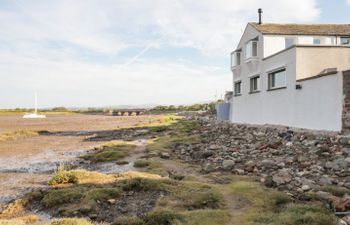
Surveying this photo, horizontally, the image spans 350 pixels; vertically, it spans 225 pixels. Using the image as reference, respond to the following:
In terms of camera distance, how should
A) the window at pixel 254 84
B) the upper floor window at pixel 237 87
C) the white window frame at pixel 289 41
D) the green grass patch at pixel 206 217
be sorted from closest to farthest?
1. the green grass patch at pixel 206 217
2. the white window frame at pixel 289 41
3. the window at pixel 254 84
4. the upper floor window at pixel 237 87

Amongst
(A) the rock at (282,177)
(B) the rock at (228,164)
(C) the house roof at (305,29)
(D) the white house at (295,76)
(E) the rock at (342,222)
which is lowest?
(E) the rock at (342,222)

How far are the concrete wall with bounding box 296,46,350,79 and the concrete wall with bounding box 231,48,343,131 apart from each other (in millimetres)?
377

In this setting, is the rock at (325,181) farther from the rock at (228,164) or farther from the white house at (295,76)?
the white house at (295,76)

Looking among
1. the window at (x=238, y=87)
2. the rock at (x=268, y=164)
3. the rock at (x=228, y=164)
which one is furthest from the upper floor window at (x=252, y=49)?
the rock at (x=268, y=164)

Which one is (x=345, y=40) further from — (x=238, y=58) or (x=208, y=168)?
(x=208, y=168)

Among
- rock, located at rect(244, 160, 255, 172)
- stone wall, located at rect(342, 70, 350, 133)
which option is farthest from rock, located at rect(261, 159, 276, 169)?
stone wall, located at rect(342, 70, 350, 133)

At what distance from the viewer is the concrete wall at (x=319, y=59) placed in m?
19.6

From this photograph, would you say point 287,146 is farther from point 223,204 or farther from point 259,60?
point 259,60

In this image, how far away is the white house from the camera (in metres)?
16.2

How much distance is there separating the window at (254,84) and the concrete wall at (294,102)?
1.72 ft

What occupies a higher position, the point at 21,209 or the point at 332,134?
the point at 332,134

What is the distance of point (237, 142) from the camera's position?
19.0 metres

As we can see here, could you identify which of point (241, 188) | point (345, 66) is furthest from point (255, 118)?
point (241, 188)

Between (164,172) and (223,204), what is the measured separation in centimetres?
431
